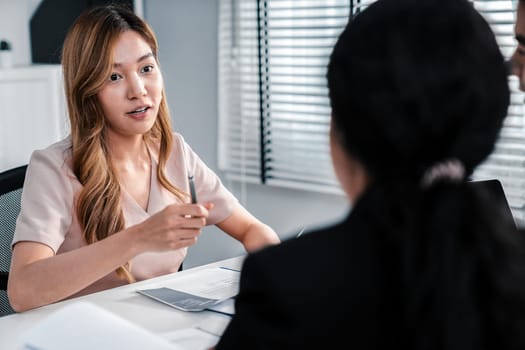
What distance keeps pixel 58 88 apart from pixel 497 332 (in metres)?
2.53

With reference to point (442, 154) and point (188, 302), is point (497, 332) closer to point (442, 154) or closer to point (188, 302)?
point (442, 154)

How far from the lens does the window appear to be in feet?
9.21

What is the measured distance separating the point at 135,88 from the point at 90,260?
499 millimetres

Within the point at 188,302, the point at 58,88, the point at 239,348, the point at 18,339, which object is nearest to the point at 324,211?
the point at 58,88

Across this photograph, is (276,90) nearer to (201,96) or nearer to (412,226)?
(201,96)

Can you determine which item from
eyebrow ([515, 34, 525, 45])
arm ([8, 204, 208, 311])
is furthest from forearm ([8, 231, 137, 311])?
eyebrow ([515, 34, 525, 45])

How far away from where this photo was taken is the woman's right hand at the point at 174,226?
1370 mm

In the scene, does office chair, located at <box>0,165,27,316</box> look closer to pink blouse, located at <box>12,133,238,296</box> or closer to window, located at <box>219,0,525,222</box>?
pink blouse, located at <box>12,133,238,296</box>

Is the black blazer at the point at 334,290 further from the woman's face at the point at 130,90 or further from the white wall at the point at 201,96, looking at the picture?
the white wall at the point at 201,96

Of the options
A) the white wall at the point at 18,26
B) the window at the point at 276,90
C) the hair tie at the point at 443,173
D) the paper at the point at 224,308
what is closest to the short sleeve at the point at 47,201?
the paper at the point at 224,308

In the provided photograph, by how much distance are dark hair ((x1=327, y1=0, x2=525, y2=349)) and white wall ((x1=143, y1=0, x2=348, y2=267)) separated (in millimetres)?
2276

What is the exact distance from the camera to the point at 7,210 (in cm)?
175

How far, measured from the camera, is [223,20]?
3059 millimetres

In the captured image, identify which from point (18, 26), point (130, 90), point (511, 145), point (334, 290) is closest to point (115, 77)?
point (130, 90)
